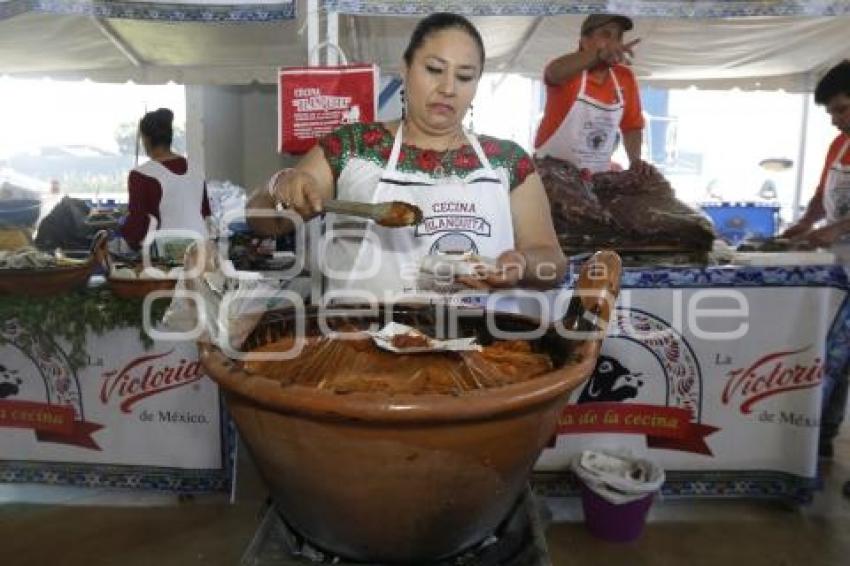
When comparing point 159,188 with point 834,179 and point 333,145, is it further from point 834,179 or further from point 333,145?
point 834,179

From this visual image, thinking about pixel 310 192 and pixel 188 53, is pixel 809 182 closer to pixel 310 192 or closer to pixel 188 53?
pixel 188 53

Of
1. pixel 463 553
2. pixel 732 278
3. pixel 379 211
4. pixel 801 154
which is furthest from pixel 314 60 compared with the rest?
pixel 801 154

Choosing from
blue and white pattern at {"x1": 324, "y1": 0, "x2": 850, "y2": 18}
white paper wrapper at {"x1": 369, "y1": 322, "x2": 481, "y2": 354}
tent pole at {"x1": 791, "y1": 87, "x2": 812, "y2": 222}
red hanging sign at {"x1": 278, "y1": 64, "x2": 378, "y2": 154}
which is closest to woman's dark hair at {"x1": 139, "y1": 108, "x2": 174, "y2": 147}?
Answer: red hanging sign at {"x1": 278, "y1": 64, "x2": 378, "y2": 154}

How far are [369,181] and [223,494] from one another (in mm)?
1593

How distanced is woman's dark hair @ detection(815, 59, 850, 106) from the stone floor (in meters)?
1.77

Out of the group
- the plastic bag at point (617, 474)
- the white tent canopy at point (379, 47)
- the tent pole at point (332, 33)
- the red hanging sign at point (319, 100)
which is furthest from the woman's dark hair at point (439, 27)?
the white tent canopy at point (379, 47)

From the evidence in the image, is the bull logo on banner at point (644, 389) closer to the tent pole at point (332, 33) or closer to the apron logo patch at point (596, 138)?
the apron logo patch at point (596, 138)

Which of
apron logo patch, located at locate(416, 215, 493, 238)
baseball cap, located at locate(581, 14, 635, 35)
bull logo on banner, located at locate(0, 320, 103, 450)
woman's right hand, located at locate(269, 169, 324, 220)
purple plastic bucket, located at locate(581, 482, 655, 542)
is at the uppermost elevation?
baseball cap, located at locate(581, 14, 635, 35)

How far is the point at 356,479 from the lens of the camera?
2.83 ft

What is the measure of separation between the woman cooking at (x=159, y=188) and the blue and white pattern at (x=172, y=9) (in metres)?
0.98

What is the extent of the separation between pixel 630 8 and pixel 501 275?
1783 mm

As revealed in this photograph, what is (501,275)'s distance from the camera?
1.33m

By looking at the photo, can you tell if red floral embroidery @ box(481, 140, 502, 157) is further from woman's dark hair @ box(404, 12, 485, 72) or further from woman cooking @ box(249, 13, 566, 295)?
woman's dark hair @ box(404, 12, 485, 72)

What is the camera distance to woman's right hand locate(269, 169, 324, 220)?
Result: 142 cm
